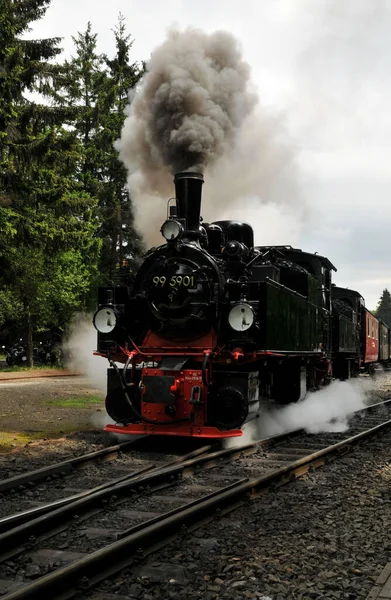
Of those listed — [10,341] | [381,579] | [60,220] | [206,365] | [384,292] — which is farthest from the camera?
[384,292]

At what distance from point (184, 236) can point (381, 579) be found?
5673mm

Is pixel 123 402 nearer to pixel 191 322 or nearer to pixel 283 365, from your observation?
pixel 191 322

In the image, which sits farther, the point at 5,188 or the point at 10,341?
the point at 10,341

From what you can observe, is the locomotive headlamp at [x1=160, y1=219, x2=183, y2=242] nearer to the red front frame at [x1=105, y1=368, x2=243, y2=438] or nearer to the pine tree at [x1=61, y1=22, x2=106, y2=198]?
the red front frame at [x1=105, y1=368, x2=243, y2=438]

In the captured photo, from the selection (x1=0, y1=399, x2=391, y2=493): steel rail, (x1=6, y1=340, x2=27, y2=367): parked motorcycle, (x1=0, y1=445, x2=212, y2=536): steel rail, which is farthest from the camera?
(x1=6, y1=340, x2=27, y2=367): parked motorcycle

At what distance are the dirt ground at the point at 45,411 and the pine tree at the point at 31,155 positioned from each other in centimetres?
482

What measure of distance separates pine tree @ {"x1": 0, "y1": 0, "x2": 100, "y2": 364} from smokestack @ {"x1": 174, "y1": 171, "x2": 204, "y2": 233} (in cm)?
1124

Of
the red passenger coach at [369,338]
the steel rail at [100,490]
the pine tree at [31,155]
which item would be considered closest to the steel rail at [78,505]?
the steel rail at [100,490]

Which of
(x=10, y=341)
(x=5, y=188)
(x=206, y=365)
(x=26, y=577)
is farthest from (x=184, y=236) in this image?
(x=10, y=341)

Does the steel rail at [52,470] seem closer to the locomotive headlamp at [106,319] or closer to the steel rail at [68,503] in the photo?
the steel rail at [68,503]

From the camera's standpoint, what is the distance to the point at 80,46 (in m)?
32.9

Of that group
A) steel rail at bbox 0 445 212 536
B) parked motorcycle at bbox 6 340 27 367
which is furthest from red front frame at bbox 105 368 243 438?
parked motorcycle at bbox 6 340 27 367

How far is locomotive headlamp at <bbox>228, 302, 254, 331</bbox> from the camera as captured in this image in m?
7.75

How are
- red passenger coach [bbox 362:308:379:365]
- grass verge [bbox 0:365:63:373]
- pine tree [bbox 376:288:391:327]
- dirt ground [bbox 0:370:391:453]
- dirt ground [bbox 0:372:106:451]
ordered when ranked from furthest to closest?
pine tree [bbox 376:288:391:327], grass verge [bbox 0:365:63:373], red passenger coach [bbox 362:308:379:365], dirt ground [bbox 0:372:106:451], dirt ground [bbox 0:370:391:453]
